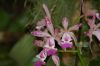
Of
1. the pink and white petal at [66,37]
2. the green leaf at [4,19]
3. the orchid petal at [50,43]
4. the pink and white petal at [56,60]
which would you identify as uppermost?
the pink and white petal at [66,37]

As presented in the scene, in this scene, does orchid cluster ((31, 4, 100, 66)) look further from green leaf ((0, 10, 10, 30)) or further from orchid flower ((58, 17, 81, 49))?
green leaf ((0, 10, 10, 30))

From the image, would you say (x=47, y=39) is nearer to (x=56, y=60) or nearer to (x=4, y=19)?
(x=56, y=60)

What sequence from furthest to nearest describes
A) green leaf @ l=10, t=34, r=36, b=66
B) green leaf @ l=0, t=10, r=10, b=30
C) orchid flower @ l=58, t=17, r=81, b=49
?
green leaf @ l=0, t=10, r=10, b=30
green leaf @ l=10, t=34, r=36, b=66
orchid flower @ l=58, t=17, r=81, b=49

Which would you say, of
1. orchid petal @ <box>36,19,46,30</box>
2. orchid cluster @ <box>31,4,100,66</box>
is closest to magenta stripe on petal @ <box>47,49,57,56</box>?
orchid cluster @ <box>31,4,100,66</box>

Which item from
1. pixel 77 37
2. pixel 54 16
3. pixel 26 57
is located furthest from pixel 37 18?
pixel 26 57

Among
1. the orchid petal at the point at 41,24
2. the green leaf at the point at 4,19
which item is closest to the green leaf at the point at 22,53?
the orchid petal at the point at 41,24

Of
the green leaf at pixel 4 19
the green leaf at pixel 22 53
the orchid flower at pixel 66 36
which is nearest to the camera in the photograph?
the orchid flower at pixel 66 36

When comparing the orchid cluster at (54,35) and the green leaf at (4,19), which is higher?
the orchid cluster at (54,35)

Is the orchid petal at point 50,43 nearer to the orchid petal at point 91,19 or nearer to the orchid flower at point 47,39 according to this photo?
the orchid flower at point 47,39

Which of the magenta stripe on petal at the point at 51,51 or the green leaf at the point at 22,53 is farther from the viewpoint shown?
the green leaf at the point at 22,53
